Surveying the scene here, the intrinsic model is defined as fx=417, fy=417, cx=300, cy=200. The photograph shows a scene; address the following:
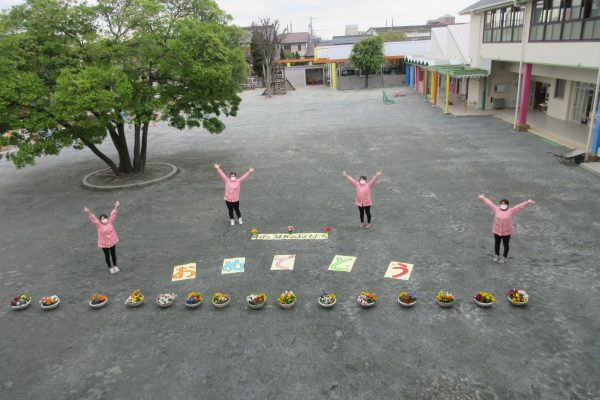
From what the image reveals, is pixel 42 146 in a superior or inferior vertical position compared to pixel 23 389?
superior

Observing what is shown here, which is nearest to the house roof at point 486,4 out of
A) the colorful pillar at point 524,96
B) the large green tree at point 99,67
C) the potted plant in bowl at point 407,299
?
the colorful pillar at point 524,96

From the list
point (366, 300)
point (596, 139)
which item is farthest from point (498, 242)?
point (596, 139)

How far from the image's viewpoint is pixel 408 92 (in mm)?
46594

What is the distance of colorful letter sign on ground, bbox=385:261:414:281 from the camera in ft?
31.7

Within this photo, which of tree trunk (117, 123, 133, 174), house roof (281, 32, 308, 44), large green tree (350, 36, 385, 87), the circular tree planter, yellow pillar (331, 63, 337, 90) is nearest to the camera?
the circular tree planter

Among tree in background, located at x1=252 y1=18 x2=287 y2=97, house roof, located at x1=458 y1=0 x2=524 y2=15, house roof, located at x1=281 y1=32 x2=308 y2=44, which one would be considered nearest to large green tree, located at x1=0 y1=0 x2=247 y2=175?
house roof, located at x1=458 y1=0 x2=524 y2=15

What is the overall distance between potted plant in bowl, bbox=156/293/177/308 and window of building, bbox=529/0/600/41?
1828 cm

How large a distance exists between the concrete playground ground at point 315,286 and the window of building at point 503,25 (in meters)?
8.69

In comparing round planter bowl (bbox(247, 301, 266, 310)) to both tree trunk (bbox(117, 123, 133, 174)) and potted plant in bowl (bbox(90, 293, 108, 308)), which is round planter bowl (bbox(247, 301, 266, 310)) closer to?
potted plant in bowl (bbox(90, 293, 108, 308))

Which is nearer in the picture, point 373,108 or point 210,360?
point 210,360

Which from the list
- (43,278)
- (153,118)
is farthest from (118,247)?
(153,118)

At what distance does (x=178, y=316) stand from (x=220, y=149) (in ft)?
52.9

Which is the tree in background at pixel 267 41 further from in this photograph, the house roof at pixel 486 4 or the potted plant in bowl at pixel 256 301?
the potted plant in bowl at pixel 256 301

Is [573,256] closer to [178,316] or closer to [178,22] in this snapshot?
[178,316]
